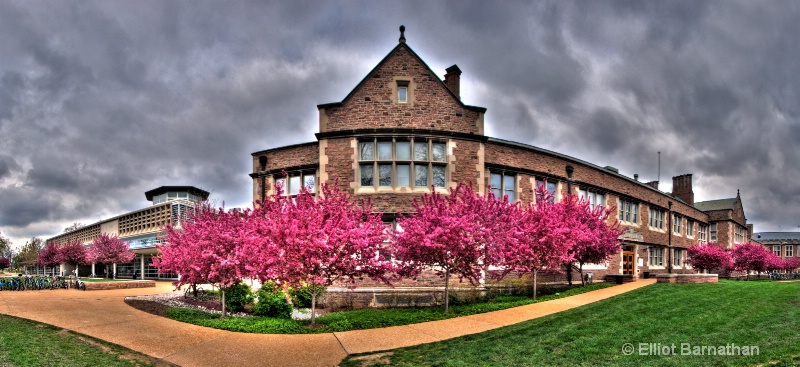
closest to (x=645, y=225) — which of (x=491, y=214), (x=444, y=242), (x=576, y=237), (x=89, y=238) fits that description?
(x=576, y=237)

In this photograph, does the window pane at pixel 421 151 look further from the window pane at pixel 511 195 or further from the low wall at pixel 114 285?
the low wall at pixel 114 285

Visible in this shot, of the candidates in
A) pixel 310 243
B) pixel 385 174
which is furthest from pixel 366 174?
pixel 310 243

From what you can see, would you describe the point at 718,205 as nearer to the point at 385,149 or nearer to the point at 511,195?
the point at 511,195

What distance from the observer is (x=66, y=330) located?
11281 millimetres

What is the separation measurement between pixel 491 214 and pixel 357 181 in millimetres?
6295

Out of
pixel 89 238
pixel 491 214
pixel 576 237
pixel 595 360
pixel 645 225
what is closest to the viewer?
pixel 595 360

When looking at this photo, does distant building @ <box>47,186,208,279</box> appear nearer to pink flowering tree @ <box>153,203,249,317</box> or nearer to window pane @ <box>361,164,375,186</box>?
pink flowering tree @ <box>153,203,249,317</box>

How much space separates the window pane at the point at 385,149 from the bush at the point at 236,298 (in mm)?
7774

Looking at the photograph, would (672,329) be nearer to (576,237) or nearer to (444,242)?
A: (444,242)

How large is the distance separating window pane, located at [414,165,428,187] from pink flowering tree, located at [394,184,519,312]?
3.85 m

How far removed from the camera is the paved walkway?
860 cm

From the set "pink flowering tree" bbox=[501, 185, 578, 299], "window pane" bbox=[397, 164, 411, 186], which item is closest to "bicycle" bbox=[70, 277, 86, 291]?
"window pane" bbox=[397, 164, 411, 186]

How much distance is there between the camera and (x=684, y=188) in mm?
44219

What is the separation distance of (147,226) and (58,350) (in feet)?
154
